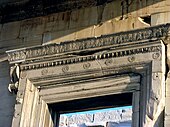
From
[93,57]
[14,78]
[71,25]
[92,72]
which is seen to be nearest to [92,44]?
[93,57]

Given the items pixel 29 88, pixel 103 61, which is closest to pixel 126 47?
pixel 103 61

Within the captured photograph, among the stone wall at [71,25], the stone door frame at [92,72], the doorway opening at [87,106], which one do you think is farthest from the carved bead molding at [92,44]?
the doorway opening at [87,106]

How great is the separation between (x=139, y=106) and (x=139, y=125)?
0.90 feet

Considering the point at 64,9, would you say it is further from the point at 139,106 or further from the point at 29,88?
the point at 139,106

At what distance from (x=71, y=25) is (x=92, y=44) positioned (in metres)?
0.70

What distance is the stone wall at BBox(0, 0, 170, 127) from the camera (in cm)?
891

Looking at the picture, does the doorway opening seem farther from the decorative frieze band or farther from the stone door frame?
the decorative frieze band

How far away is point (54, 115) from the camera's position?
8805 mm

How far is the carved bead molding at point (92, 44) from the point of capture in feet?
27.8

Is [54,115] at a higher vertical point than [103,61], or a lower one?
lower

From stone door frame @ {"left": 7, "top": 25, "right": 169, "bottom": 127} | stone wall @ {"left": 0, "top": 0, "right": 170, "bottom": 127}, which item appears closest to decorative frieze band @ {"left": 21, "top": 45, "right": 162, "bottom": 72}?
stone door frame @ {"left": 7, "top": 25, "right": 169, "bottom": 127}

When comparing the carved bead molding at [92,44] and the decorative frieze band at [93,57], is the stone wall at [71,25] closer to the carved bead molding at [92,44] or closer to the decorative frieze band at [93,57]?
the carved bead molding at [92,44]

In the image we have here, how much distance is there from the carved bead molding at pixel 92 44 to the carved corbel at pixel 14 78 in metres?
0.12

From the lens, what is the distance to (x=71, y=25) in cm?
935
